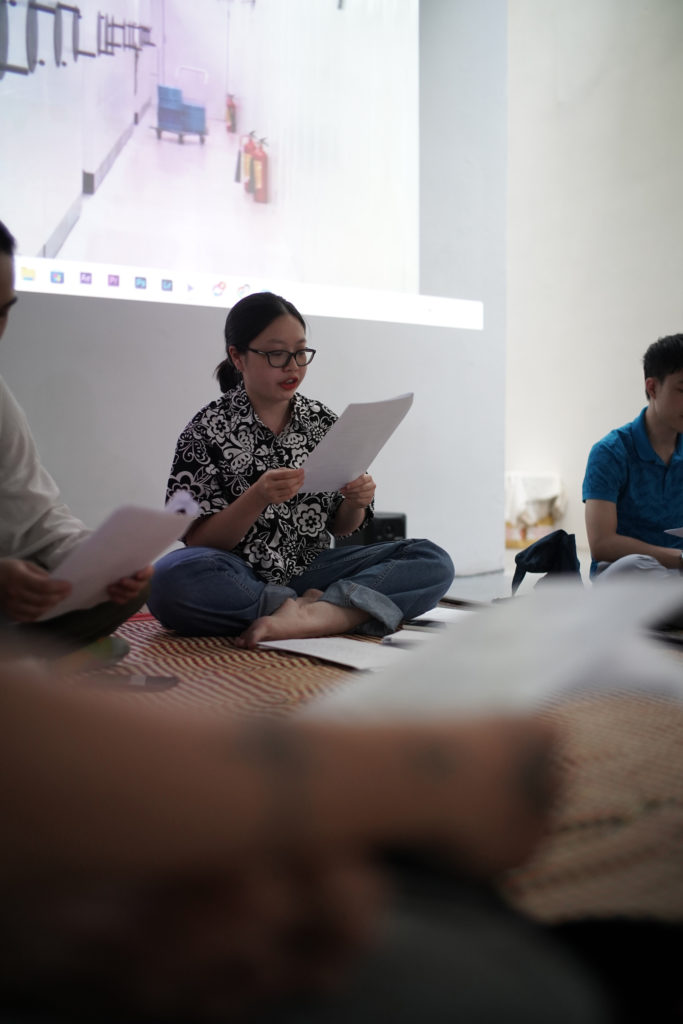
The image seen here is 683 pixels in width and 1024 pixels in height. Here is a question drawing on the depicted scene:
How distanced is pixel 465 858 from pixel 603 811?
312mm

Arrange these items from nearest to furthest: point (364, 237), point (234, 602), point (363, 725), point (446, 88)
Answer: point (363, 725) → point (234, 602) → point (364, 237) → point (446, 88)

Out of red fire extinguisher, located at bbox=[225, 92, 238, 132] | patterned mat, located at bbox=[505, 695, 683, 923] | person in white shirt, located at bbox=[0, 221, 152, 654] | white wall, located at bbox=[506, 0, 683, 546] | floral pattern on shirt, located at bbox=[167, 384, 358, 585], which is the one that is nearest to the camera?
patterned mat, located at bbox=[505, 695, 683, 923]

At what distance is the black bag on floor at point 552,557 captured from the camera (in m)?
1.80

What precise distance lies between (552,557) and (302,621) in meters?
0.63

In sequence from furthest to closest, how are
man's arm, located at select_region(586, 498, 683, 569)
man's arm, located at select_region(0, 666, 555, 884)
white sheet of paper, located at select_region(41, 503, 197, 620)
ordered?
man's arm, located at select_region(586, 498, 683, 569) < white sheet of paper, located at select_region(41, 503, 197, 620) < man's arm, located at select_region(0, 666, 555, 884)

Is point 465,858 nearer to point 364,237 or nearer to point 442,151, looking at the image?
point 364,237

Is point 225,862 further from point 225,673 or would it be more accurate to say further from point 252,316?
point 252,316

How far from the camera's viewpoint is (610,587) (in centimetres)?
45

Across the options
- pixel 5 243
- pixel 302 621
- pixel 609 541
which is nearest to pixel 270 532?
pixel 302 621

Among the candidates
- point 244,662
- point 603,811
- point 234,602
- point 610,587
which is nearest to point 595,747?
point 603,811

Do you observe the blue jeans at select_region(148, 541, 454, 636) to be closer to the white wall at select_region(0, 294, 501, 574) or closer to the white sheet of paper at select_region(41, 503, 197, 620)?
the white sheet of paper at select_region(41, 503, 197, 620)

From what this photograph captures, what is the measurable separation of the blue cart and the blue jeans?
5.05ft

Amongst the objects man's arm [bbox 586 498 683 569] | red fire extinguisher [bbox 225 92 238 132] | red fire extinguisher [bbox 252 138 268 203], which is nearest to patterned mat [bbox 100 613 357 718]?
man's arm [bbox 586 498 683 569]

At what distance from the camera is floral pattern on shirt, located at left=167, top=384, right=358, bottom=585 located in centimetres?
162
